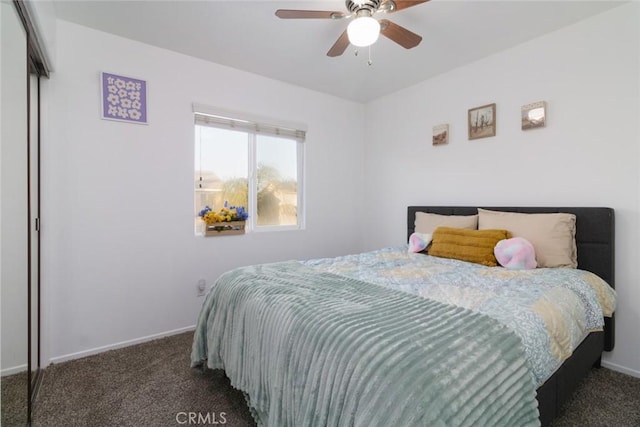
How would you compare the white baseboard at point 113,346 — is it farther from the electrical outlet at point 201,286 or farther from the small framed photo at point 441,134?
the small framed photo at point 441,134

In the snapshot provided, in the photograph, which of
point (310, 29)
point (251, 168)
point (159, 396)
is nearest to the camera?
point (159, 396)

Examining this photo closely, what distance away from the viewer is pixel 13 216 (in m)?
1.41

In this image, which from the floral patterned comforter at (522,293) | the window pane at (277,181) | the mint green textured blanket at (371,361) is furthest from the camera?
the window pane at (277,181)

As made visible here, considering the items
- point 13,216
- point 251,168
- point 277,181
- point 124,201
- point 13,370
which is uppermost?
point 251,168

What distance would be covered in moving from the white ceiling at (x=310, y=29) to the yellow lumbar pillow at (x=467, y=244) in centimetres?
154

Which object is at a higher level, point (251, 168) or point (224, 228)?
point (251, 168)

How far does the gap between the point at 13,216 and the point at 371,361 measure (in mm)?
1697

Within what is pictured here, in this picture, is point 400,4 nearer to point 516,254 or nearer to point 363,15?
point 363,15

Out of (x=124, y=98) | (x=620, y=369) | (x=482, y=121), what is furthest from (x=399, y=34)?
(x=620, y=369)

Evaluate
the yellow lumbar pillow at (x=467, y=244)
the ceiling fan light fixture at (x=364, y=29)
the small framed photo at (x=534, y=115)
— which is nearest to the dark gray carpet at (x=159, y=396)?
the yellow lumbar pillow at (x=467, y=244)

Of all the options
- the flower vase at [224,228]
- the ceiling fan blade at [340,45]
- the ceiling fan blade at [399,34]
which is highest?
the ceiling fan blade at [340,45]

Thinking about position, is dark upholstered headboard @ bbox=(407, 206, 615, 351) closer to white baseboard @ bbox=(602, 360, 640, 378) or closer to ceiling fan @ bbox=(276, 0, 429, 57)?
white baseboard @ bbox=(602, 360, 640, 378)

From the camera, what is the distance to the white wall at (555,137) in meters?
2.05

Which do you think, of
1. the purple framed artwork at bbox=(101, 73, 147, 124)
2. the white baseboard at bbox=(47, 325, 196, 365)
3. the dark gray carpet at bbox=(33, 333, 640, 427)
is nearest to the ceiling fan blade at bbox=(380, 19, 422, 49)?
the purple framed artwork at bbox=(101, 73, 147, 124)
